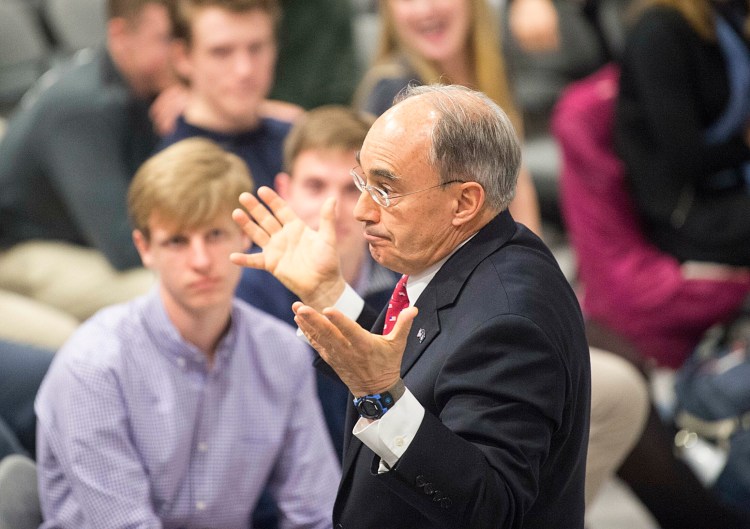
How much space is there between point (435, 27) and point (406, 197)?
1.77m

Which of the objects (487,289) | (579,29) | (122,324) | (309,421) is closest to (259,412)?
(309,421)

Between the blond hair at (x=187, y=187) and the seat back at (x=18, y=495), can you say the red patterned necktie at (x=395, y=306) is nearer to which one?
the blond hair at (x=187, y=187)

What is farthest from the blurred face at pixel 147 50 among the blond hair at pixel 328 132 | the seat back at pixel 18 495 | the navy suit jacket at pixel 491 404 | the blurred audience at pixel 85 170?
the navy suit jacket at pixel 491 404

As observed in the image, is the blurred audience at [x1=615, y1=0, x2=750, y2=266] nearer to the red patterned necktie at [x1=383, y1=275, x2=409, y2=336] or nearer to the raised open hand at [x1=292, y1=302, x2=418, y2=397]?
the red patterned necktie at [x1=383, y1=275, x2=409, y2=336]

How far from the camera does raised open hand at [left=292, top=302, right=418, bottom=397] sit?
1.34m

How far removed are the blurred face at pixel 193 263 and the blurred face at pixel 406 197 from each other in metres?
0.61

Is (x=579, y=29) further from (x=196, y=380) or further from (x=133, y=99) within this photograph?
(x=196, y=380)

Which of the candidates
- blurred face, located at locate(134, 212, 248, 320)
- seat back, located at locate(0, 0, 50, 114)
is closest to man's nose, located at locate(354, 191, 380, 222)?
blurred face, located at locate(134, 212, 248, 320)

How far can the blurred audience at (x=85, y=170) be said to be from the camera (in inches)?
130

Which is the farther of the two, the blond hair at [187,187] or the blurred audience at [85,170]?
the blurred audience at [85,170]

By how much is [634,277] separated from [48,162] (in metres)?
1.73

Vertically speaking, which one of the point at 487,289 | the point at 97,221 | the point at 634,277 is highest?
the point at 487,289

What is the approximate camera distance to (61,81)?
3.43 meters

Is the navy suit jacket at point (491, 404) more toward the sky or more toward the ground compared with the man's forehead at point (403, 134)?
more toward the ground
